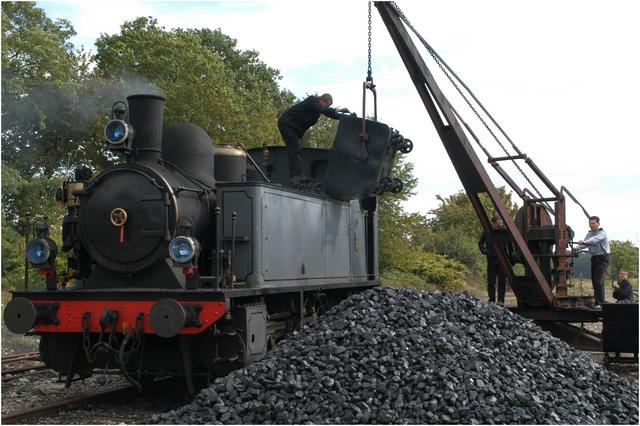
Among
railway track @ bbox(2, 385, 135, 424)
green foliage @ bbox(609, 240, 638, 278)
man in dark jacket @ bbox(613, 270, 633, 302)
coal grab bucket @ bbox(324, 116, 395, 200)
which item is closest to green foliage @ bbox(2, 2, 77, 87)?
coal grab bucket @ bbox(324, 116, 395, 200)

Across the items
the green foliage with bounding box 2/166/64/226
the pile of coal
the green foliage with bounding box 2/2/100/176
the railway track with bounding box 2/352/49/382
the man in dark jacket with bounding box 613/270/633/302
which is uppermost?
the green foliage with bounding box 2/2/100/176

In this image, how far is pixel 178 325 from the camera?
6.77m

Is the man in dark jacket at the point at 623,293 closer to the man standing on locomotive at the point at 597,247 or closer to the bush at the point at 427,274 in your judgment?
the man standing on locomotive at the point at 597,247

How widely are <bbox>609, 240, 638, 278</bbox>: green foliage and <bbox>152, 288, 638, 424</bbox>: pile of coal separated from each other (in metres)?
37.6

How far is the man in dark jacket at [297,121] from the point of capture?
977 centimetres

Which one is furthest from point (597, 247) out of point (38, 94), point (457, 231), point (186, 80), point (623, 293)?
point (457, 231)

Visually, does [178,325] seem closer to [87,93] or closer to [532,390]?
[532,390]

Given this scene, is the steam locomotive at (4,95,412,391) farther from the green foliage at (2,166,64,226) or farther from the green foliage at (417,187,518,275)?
the green foliage at (417,187,518,275)

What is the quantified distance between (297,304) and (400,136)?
2.60 meters

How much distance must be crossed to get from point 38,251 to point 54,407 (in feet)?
5.55

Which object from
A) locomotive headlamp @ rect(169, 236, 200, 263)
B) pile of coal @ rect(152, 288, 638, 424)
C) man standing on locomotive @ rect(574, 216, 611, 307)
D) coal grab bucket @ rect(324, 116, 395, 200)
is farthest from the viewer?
man standing on locomotive @ rect(574, 216, 611, 307)

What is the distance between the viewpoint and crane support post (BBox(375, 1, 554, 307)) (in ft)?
37.9

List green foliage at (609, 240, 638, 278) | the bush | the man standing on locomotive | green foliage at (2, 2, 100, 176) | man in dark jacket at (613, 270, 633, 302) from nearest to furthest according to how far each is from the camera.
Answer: man in dark jacket at (613, 270, 633, 302) < the man standing on locomotive < green foliage at (2, 2, 100, 176) < the bush < green foliage at (609, 240, 638, 278)

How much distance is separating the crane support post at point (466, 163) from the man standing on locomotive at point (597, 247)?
76 centimetres
